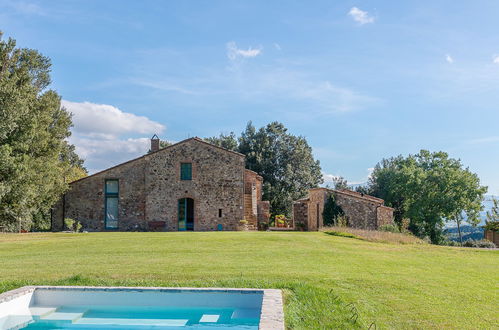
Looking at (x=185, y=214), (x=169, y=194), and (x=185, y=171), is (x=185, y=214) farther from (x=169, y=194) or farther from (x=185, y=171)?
(x=185, y=171)

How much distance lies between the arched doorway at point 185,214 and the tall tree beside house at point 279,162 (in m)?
14.5

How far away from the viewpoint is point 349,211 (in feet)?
91.3

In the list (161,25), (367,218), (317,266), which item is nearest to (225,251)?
(317,266)

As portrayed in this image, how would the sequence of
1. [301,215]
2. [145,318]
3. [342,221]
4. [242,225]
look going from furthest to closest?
[301,215] < [342,221] < [242,225] < [145,318]

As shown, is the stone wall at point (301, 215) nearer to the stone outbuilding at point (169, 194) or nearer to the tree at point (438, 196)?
the stone outbuilding at point (169, 194)

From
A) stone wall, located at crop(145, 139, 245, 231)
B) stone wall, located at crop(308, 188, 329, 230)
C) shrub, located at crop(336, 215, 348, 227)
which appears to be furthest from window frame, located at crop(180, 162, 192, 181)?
shrub, located at crop(336, 215, 348, 227)

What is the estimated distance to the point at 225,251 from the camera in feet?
45.1

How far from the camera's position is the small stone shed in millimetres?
27188

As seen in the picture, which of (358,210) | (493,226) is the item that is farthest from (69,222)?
(493,226)

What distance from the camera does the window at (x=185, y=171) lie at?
27.4m

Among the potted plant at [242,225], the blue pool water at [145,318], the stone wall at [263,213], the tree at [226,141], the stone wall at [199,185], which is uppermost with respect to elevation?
the tree at [226,141]

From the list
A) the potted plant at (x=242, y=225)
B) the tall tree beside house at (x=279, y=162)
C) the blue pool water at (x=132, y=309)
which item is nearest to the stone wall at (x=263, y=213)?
the potted plant at (x=242, y=225)

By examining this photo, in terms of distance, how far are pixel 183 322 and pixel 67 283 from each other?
260 cm

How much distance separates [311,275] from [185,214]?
18743 millimetres
